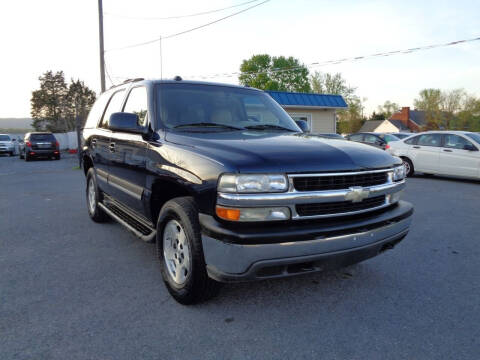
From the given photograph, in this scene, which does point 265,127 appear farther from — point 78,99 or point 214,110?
point 78,99

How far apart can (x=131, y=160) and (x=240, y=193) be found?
1.83m

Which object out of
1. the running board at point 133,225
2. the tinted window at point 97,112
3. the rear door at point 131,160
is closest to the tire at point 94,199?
the running board at point 133,225

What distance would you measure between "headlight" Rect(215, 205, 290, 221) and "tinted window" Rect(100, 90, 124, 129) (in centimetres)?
274

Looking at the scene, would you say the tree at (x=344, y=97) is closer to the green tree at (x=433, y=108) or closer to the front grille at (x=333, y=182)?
the green tree at (x=433, y=108)

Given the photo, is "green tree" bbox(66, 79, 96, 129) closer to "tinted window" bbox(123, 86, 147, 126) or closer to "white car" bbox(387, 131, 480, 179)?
"white car" bbox(387, 131, 480, 179)

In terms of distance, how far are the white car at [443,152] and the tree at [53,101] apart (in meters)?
54.3

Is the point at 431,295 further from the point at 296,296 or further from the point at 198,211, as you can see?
the point at 198,211

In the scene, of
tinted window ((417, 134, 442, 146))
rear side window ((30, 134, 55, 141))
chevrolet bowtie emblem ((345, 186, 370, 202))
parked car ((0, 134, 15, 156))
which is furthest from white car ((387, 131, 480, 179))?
parked car ((0, 134, 15, 156))

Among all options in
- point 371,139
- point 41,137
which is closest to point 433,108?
point 371,139

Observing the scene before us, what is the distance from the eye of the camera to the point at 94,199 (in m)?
5.70

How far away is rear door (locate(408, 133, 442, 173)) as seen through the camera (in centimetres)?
1118

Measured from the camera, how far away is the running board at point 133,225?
3493mm

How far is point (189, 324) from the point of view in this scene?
2689 mm

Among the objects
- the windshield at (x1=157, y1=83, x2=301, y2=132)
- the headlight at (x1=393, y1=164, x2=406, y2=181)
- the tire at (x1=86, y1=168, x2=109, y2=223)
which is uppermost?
the windshield at (x1=157, y1=83, x2=301, y2=132)
